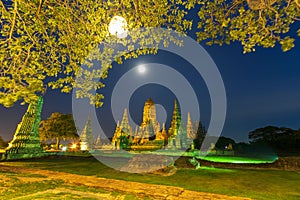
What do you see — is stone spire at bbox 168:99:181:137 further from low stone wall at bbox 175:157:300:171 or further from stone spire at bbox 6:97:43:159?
low stone wall at bbox 175:157:300:171

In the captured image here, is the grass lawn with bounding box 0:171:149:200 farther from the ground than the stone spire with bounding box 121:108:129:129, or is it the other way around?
the stone spire with bounding box 121:108:129:129

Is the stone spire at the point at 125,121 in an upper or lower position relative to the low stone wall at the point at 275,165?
upper

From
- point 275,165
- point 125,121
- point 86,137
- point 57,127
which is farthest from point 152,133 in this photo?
point 275,165

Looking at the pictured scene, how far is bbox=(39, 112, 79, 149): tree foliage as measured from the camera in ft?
146

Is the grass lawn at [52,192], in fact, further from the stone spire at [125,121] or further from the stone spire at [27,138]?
the stone spire at [125,121]

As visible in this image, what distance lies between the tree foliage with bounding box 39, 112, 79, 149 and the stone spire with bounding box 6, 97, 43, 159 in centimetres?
2005

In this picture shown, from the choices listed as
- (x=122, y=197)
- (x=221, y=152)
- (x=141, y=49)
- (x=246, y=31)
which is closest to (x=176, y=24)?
(x=141, y=49)

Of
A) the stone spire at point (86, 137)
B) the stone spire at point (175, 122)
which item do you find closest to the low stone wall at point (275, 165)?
the stone spire at point (175, 122)

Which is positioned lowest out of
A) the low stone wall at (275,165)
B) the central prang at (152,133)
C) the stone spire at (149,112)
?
the low stone wall at (275,165)

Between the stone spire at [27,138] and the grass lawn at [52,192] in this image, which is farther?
the stone spire at [27,138]

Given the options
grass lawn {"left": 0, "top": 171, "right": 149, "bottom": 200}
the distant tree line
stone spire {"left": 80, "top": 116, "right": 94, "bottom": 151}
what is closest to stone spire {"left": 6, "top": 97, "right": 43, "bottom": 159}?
grass lawn {"left": 0, "top": 171, "right": 149, "bottom": 200}

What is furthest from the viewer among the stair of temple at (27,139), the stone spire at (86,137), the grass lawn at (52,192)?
the stone spire at (86,137)

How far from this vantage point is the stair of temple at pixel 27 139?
22922 millimetres

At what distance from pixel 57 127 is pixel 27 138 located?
71.2 feet
